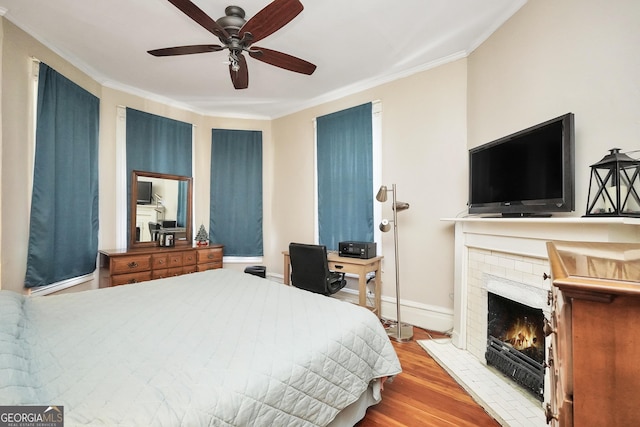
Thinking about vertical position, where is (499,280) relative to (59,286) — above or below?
above

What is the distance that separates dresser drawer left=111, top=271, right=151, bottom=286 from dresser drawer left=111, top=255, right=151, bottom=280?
0.15ft

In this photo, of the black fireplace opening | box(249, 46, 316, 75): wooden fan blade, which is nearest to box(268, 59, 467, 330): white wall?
the black fireplace opening

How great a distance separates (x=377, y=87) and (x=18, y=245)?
12.2 feet

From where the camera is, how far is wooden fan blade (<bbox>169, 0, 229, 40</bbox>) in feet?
5.05

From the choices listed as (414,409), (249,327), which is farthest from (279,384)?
(414,409)

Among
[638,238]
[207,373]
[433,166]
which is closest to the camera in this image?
[207,373]

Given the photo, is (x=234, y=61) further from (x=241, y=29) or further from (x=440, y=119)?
(x=440, y=119)

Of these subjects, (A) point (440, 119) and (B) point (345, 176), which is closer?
(A) point (440, 119)

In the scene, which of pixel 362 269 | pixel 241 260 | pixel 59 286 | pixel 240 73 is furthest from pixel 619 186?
pixel 59 286

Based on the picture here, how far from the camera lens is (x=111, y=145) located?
3.22 metres

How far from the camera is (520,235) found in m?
1.81

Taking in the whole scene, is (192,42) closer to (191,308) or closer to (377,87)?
(377,87)

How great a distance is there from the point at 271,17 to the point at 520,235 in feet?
6.90

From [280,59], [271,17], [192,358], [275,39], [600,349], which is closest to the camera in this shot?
[600,349]
